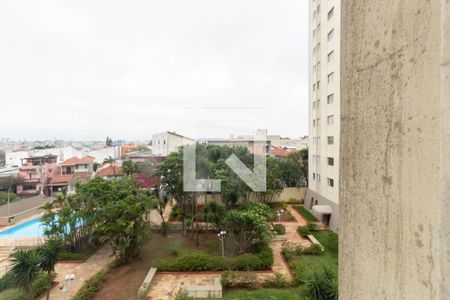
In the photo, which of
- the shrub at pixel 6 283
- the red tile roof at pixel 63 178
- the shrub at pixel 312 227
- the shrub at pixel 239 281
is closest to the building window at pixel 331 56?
the shrub at pixel 312 227

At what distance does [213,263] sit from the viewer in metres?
6.77

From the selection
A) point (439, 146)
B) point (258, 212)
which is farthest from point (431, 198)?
point (258, 212)

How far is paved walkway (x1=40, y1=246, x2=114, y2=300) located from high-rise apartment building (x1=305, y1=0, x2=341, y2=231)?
8.87 meters

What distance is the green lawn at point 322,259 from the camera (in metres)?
6.49

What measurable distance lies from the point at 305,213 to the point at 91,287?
10.3 m

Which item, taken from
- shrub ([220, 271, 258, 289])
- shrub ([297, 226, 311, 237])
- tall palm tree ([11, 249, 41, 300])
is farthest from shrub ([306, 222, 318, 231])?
tall palm tree ([11, 249, 41, 300])

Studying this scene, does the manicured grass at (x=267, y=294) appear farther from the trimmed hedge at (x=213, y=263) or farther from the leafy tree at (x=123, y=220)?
the leafy tree at (x=123, y=220)

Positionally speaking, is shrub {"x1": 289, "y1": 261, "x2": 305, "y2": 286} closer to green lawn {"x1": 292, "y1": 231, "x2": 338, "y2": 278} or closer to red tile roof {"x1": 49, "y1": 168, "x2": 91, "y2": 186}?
green lawn {"x1": 292, "y1": 231, "x2": 338, "y2": 278}

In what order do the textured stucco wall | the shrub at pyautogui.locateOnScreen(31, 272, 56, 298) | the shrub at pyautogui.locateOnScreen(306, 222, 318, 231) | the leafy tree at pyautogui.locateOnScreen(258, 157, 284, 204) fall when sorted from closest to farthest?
the textured stucco wall → the shrub at pyautogui.locateOnScreen(31, 272, 56, 298) → the shrub at pyautogui.locateOnScreen(306, 222, 318, 231) → the leafy tree at pyautogui.locateOnScreen(258, 157, 284, 204)

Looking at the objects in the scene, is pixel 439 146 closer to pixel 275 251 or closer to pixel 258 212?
pixel 258 212

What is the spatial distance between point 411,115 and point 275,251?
8.06 metres

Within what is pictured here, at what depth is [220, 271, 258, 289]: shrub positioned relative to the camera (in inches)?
233

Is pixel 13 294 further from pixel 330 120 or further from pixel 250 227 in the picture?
pixel 330 120

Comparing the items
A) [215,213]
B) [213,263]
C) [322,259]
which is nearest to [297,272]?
[322,259]
